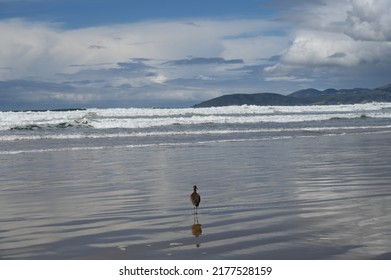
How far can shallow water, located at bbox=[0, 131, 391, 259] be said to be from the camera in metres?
6.50

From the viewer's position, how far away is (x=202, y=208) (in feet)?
29.7

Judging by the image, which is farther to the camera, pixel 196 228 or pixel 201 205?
pixel 201 205

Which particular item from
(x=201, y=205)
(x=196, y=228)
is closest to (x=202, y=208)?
(x=201, y=205)

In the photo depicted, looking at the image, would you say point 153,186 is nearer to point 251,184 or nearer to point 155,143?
point 251,184

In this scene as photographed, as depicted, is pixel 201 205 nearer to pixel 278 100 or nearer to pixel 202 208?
pixel 202 208

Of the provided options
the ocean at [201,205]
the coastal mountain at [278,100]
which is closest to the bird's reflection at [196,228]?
the ocean at [201,205]

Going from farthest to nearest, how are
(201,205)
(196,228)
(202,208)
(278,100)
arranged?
(278,100)
(201,205)
(202,208)
(196,228)

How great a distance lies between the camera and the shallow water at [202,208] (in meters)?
6.50

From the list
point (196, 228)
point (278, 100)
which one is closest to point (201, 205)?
point (196, 228)

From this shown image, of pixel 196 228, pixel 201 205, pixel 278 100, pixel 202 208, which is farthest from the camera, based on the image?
pixel 278 100

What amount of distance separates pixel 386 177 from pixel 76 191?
6518 millimetres

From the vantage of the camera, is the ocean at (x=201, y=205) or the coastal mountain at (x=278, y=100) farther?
the coastal mountain at (x=278, y=100)

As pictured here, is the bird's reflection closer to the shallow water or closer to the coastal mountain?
the shallow water

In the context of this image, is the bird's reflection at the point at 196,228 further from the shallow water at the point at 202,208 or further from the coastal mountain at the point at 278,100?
the coastal mountain at the point at 278,100
